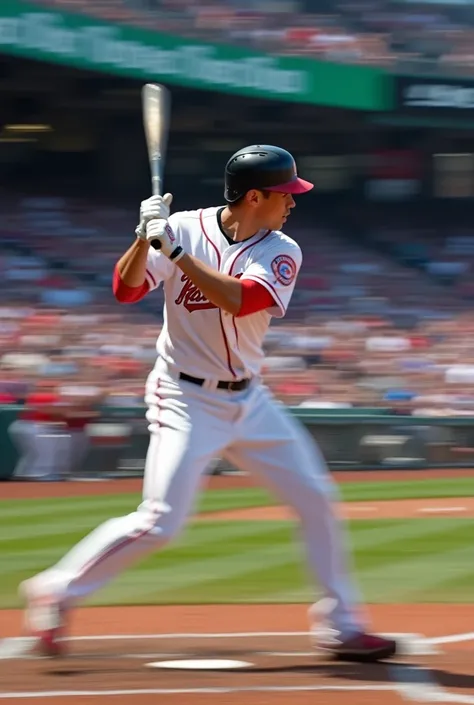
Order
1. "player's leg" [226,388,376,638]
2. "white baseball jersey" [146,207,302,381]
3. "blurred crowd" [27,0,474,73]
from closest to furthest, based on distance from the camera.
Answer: "white baseball jersey" [146,207,302,381] → "player's leg" [226,388,376,638] → "blurred crowd" [27,0,474,73]

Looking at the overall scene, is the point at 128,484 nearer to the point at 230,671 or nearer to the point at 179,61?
the point at 230,671

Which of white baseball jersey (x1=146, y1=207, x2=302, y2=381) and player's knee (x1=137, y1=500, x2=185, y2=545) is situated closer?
player's knee (x1=137, y1=500, x2=185, y2=545)

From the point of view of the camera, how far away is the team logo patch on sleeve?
4.12 m

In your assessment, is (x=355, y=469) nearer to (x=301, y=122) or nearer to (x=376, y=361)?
(x=376, y=361)

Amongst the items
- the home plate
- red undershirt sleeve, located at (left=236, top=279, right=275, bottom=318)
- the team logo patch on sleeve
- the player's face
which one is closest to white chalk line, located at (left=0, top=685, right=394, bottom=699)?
the home plate

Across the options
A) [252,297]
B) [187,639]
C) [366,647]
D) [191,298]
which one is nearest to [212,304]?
[191,298]

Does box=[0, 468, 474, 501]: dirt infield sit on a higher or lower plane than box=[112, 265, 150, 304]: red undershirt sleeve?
lower

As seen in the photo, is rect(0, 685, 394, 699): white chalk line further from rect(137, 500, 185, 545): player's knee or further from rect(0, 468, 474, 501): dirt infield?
rect(0, 468, 474, 501): dirt infield

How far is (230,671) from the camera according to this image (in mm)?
4113

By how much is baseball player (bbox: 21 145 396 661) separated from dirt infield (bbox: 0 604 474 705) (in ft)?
0.54

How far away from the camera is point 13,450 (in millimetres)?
13016

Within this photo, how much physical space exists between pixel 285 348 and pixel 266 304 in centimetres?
1202

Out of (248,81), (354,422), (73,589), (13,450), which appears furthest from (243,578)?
(248,81)

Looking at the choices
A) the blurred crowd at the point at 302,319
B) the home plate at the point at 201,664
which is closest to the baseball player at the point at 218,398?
the home plate at the point at 201,664
